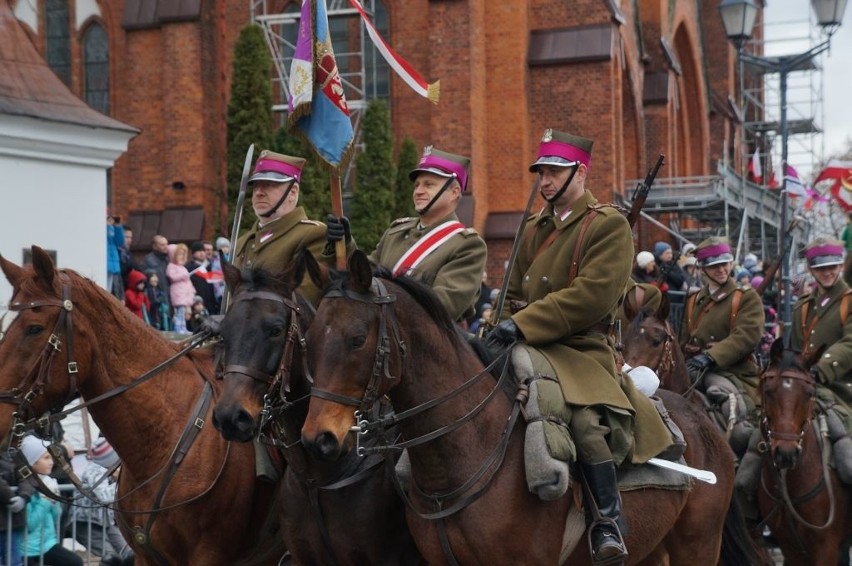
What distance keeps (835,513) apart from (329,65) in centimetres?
545

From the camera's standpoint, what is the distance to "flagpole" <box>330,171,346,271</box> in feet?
22.4

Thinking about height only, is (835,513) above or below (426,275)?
below

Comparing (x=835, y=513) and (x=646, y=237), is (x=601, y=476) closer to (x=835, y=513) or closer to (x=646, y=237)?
(x=835, y=513)

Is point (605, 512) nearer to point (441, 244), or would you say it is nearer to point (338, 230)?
point (441, 244)

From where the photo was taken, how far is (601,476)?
22.0 ft

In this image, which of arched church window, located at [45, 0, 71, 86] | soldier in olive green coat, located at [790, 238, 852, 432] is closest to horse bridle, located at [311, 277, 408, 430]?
soldier in olive green coat, located at [790, 238, 852, 432]

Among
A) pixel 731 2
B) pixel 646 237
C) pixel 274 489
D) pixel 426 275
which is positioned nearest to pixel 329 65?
pixel 426 275

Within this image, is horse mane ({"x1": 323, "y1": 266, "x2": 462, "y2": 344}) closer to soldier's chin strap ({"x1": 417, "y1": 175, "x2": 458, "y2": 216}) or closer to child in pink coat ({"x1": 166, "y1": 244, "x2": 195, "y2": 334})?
soldier's chin strap ({"x1": 417, "y1": 175, "x2": 458, "y2": 216})

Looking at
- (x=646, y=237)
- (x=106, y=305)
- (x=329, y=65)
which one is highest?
(x=329, y=65)

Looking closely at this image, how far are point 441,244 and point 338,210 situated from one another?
24.7 inches

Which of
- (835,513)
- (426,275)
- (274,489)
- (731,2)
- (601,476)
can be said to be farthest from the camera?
(731,2)

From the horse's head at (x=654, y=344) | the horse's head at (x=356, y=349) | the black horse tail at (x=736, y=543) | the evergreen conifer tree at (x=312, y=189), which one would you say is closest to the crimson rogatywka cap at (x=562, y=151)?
the horse's head at (x=356, y=349)

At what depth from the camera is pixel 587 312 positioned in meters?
6.90

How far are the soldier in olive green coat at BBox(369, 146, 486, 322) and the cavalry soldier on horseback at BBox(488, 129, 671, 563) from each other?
312 mm
